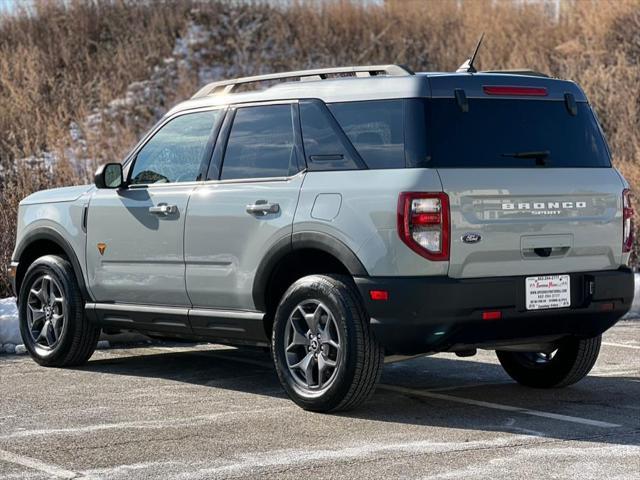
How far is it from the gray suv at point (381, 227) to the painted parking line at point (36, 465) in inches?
71.6

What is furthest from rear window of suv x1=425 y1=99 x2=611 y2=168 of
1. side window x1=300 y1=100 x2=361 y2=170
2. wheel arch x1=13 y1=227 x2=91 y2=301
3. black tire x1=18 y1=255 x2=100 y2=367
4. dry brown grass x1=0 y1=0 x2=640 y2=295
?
dry brown grass x1=0 y1=0 x2=640 y2=295

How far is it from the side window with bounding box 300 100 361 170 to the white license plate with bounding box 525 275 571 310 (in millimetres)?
1209

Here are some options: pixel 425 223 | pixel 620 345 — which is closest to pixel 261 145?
pixel 425 223

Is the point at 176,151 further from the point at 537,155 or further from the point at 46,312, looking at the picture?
the point at 537,155

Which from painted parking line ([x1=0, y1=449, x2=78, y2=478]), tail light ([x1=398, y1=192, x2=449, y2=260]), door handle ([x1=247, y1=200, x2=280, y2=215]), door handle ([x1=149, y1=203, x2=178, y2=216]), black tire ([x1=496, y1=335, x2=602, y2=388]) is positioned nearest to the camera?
painted parking line ([x1=0, y1=449, x2=78, y2=478])

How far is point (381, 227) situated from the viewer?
6.95 meters

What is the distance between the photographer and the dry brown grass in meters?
23.6

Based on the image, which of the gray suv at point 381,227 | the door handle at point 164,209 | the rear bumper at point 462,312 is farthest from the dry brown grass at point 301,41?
the rear bumper at point 462,312

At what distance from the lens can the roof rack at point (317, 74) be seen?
296 inches

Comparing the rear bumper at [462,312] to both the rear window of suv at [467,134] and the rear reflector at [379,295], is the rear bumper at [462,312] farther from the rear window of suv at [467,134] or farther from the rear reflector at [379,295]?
the rear window of suv at [467,134]

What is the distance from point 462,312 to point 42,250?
420 cm

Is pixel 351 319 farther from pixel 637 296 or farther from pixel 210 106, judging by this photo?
pixel 637 296

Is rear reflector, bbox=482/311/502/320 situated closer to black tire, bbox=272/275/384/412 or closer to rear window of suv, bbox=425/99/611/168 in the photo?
black tire, bbox=272/275/384/412

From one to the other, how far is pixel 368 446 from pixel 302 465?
56 cm
